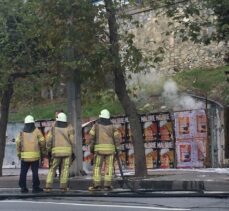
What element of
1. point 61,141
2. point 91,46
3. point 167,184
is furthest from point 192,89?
point 61,141

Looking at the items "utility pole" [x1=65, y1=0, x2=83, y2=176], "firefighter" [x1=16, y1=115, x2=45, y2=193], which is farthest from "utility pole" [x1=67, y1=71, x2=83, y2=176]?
"firefighter" [x1=16, y1=115, x2=45, y2=193]

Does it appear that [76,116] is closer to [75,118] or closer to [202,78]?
[75,118]

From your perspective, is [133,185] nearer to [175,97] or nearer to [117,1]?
[117,1]

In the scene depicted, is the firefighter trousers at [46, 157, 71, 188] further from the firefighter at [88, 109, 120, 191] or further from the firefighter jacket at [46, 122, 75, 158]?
the firefighter at [88, 109, 120, 191]

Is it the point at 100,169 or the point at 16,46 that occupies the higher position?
the point at 16,46

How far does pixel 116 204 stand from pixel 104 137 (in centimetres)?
314

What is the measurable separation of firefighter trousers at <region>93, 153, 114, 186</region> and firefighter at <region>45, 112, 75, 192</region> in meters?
0.71

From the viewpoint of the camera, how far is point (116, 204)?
12.5 m

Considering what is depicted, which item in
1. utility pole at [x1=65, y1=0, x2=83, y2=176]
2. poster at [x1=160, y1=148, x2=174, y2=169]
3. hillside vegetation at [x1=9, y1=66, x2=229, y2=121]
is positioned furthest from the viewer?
hillside vegetation at [x1=9, y1=66, x2=229, y2=121]

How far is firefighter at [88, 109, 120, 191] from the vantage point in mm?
15297

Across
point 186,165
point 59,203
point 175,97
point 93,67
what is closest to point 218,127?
point 186,165

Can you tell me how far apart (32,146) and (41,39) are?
11.8 ft

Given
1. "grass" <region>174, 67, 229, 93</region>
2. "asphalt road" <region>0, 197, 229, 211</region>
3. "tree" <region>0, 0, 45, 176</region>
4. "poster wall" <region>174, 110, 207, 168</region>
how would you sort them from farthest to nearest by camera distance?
"grass" <region>174, 67, 229, 93</region>
"poster wall" <region>174, 110, 207, 168</region>
"tree" <region>0, 0, 45, 176</region>
"asphalt road" <region>0, 197, 229, 211</region>

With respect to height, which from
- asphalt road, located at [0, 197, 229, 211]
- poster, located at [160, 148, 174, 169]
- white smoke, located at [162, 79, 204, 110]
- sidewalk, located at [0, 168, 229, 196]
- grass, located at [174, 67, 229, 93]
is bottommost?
asphalt road, located at [0, 197, 229, 211]
